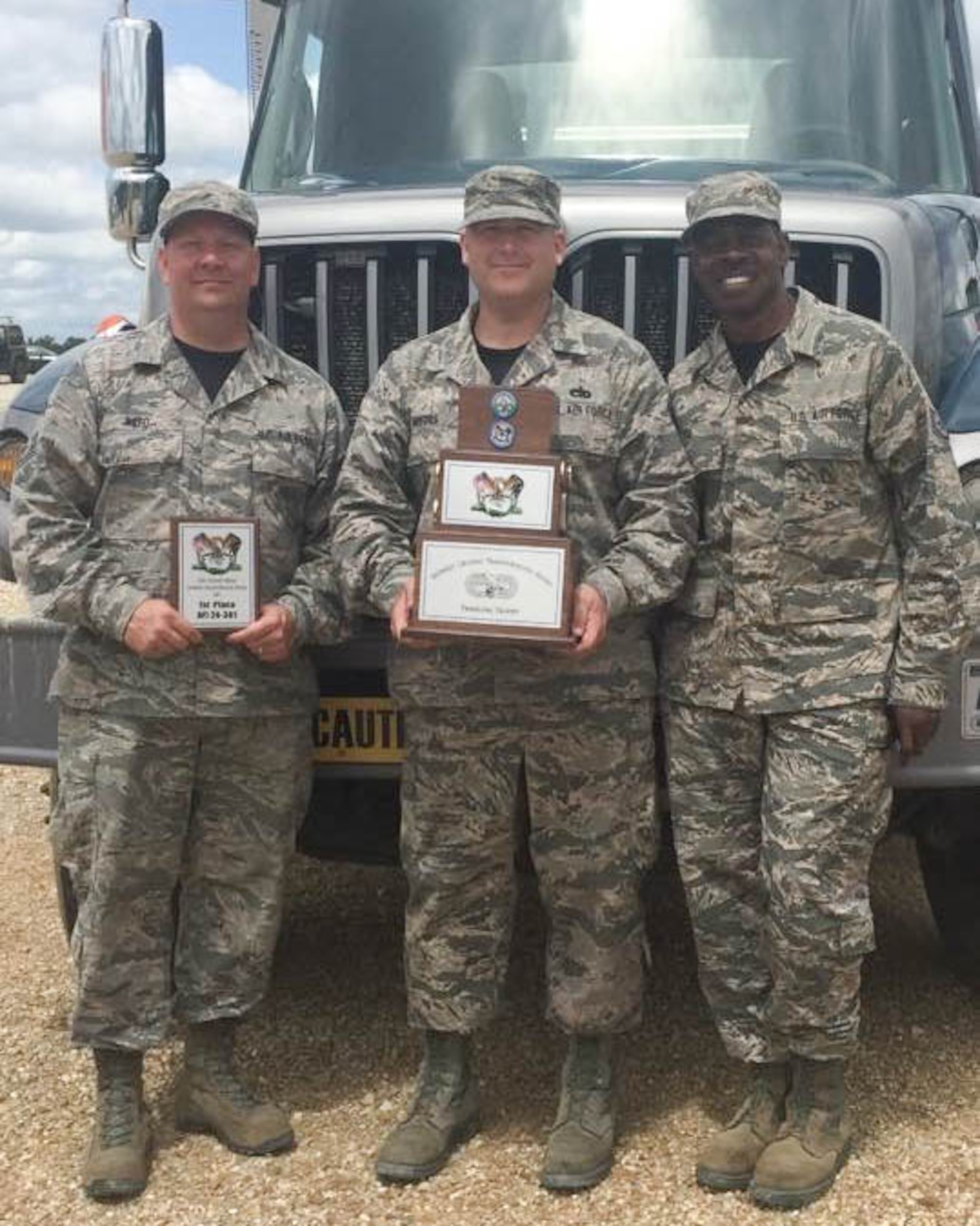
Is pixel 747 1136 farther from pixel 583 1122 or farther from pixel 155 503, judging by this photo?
pixel 155 503

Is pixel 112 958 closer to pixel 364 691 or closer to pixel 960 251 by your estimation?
pixel 364 691

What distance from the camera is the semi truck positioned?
3605mm

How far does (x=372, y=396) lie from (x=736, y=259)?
0.73m

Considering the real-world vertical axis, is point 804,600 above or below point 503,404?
below

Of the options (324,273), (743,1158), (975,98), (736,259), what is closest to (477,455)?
(736,259)

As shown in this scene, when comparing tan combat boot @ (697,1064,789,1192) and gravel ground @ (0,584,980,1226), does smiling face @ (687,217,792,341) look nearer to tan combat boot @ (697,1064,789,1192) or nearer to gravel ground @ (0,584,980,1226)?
tan combat boot @ (697,1064,789,1192)

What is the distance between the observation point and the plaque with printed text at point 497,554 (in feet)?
10.1

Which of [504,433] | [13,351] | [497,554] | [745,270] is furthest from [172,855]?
[13,351]

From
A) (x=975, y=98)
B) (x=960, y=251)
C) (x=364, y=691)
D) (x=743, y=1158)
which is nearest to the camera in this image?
(x=743, y=1158)

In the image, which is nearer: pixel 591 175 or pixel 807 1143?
pixel 807 1143

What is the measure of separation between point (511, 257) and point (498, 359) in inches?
7.7

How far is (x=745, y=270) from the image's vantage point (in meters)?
3.16

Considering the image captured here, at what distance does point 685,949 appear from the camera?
4.65 metres

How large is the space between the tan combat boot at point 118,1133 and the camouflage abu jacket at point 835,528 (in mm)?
1386
